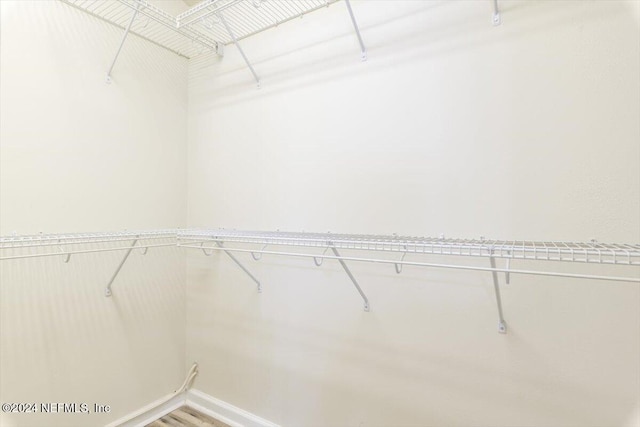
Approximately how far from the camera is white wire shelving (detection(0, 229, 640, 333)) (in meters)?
0.67

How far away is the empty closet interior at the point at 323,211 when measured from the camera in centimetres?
92

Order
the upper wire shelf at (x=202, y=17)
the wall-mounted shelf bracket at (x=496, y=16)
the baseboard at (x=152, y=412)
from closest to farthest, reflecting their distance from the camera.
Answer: the wall-mounted shelf bracket at (x=496, y=16)
the upper wire shelf at (x=202, y=17)
the baseboard at (x=152, y=412)

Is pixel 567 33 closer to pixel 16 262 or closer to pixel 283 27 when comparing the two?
pixel 283 27

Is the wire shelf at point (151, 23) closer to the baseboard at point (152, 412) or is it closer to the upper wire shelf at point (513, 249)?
the upper wire shelf at point (513, 249)

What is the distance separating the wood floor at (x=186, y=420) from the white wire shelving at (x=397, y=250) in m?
0.72

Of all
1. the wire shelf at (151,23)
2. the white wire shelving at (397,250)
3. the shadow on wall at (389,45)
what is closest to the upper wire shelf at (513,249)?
the white wire shelving at (397,250)

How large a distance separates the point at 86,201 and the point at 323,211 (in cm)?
105

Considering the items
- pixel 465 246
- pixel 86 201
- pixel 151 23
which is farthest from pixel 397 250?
pixel 151 23

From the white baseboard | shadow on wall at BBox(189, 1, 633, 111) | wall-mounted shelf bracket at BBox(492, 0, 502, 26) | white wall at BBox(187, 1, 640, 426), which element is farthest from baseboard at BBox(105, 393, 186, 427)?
wall-mounted shelf bracket at BBox(492, 0, 502, 26)

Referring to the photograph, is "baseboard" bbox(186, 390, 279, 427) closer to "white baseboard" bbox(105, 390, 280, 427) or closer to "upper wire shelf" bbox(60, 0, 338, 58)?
"white baseboard" bbox(105, 390, 280, 427)

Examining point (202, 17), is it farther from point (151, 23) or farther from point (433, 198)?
point (433, 198)

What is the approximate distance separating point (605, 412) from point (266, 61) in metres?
1.80

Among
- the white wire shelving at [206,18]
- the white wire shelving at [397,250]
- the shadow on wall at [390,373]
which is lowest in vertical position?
the shadow on wall at [390,373]

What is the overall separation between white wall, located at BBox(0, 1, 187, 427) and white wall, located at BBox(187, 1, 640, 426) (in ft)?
1.03
